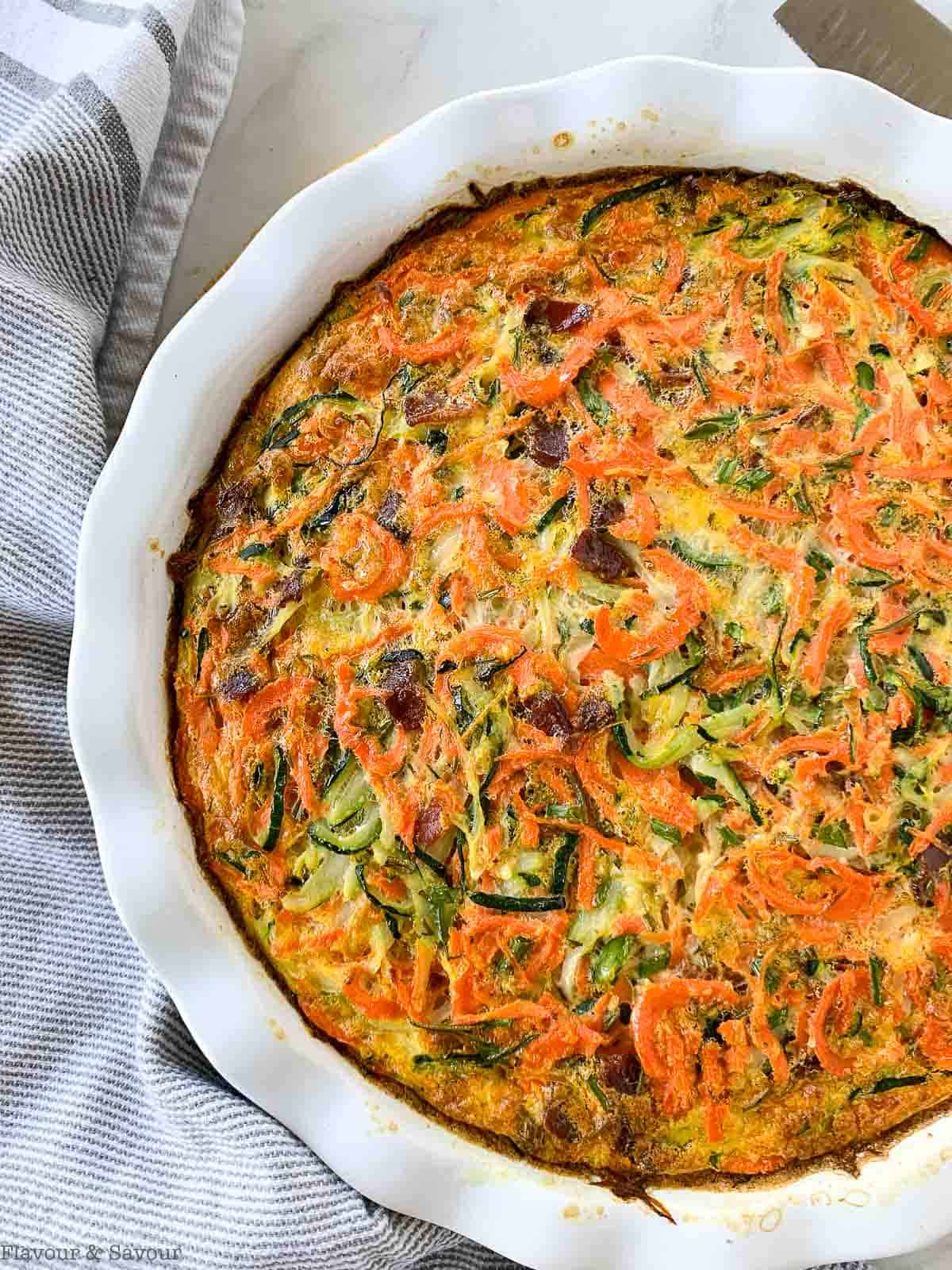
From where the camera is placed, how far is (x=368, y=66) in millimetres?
3268

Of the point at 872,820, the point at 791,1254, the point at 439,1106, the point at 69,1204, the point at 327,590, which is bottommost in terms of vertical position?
the point at 69,1204

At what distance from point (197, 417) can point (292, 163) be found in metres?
0.95

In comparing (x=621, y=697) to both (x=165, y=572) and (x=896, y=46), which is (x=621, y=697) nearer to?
(x=165, y=572)

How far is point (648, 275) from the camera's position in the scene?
107 inches

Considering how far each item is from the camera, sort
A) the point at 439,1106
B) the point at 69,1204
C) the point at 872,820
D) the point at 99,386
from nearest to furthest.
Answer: the point at 872,820
the point at 439,1106
the point at 69,1204
the point at 99,386

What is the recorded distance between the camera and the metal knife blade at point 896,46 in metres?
2.94

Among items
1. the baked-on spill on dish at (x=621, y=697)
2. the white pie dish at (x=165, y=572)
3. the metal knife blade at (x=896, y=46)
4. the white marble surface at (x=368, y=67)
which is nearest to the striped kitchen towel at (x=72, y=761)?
the white marble surface at (x=368, y=67)

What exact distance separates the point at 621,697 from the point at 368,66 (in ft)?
6.38

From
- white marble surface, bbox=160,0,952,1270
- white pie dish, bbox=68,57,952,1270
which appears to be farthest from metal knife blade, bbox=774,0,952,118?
white pie dish, bbox=68,57,952,1270

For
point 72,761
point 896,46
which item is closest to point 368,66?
point 896,46

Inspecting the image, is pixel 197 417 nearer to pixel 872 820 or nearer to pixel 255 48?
pixel 255 48

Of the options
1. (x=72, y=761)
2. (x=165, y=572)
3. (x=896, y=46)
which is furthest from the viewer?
(x=72, y=761)

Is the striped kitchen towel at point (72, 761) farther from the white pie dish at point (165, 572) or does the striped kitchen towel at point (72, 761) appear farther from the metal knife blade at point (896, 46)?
the metal knife blade at point (896, 46)

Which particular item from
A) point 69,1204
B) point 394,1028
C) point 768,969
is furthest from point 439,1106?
point 69,1204
